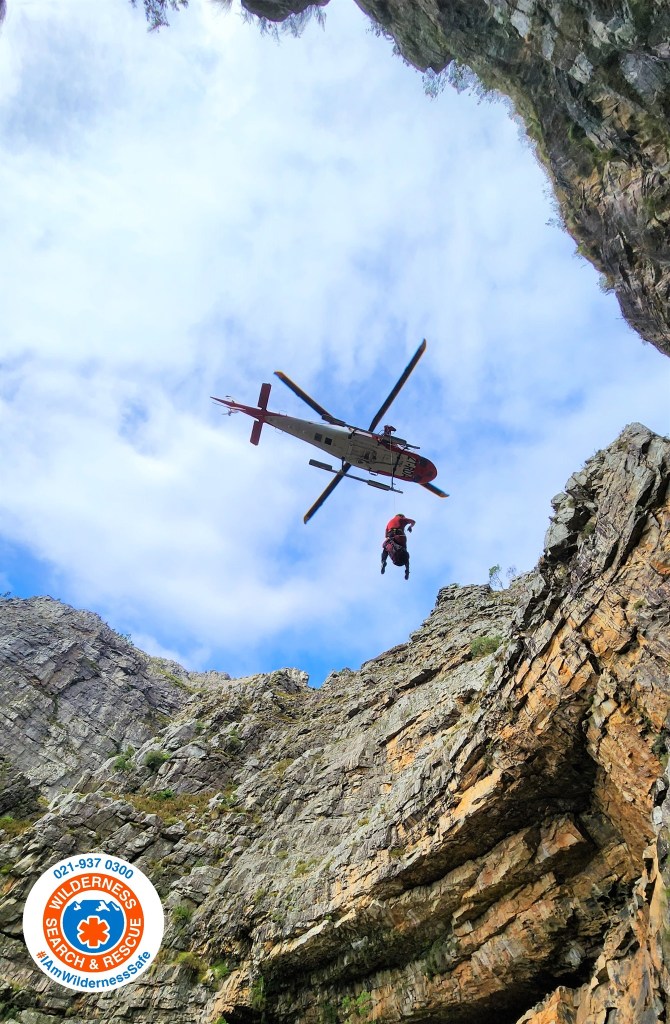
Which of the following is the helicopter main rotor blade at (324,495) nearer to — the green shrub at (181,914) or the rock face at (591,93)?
the rock face at (591,93)

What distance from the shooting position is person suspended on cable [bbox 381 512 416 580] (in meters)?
18.2

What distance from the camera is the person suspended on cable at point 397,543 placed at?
1825 cm

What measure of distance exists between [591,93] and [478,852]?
1546 cm

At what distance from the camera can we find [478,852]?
39.3ft

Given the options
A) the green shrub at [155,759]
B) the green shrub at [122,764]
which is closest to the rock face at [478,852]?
the green shrub at [122,764]

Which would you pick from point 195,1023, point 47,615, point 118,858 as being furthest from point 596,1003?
point 47,615

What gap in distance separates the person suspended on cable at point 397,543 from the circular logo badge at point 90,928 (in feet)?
42.4

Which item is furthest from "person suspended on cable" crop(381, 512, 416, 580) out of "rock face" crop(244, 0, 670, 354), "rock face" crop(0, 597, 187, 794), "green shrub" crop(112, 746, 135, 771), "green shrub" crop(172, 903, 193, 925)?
"rock face" crop(0, 597, 187, 794)

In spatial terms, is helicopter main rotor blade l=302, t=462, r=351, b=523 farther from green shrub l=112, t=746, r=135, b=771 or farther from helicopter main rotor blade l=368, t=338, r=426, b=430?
green shrub l=112, t=746, r=135, b=771

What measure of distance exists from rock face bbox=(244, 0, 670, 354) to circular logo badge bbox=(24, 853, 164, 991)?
66.2 ft

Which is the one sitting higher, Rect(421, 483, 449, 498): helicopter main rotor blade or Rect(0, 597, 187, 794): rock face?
Rect(0, 597, 187, 794): rock face

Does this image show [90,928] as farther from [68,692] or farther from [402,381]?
[68,692]

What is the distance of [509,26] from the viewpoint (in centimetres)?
955

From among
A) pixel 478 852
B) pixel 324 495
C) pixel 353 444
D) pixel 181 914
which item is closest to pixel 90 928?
pixel 181 914
